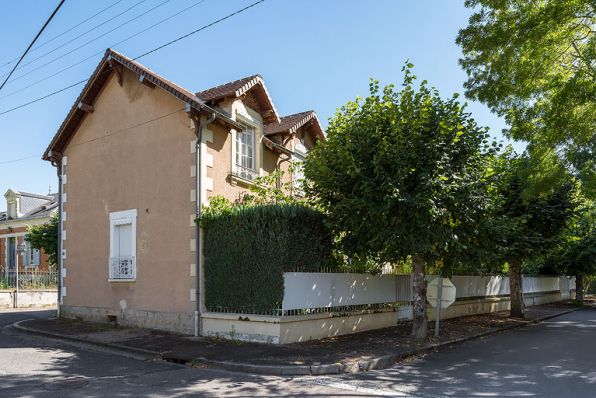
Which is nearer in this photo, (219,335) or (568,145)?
(219,335)

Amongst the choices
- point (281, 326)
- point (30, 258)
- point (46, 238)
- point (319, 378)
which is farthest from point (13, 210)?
point (319, 378)

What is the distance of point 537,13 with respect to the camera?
11781mm

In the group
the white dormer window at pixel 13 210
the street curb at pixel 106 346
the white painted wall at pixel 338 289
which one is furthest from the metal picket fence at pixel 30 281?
the white painted wall at pixel 338 289

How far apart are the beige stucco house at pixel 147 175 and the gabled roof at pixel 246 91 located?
0.11ft

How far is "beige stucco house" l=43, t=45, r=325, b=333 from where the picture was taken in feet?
41.2

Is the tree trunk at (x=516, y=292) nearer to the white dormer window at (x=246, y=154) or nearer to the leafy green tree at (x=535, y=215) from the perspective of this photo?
the leafy green tree at (x=535, y=215)

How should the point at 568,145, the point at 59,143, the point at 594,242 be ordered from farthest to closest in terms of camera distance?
the point at 594,242 → the point at 59,143 → the point at 568,145

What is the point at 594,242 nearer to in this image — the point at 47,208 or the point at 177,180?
the point at 177,180

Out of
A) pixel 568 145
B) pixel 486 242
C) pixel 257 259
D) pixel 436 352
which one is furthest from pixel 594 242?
pixel 257 259

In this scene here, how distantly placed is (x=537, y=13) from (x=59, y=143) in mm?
14836

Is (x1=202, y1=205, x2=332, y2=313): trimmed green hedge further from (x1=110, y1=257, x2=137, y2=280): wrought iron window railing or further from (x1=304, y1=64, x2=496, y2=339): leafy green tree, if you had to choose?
(x1=110, y1=257, x2=137, y2=280): wrought iron window railing

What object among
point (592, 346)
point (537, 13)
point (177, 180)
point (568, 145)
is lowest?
point (592, 346)

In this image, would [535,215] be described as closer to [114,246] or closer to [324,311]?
[324,311]

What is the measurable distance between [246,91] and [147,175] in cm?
373
